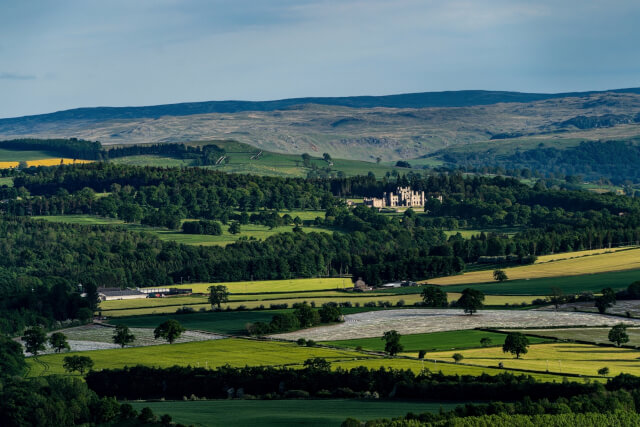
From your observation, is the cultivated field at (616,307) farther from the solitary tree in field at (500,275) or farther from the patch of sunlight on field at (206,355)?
the patch of sunlight on field at (206,355)

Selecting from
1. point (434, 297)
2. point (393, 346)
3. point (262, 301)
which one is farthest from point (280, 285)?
point (393, 346)

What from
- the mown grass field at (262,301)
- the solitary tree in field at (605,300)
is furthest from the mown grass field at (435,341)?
the mown grass field at (262,301)

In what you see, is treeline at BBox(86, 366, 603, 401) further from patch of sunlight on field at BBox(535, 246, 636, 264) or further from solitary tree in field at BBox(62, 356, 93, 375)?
patch of sunlight on field at BBox(535, 246, 636, 264)

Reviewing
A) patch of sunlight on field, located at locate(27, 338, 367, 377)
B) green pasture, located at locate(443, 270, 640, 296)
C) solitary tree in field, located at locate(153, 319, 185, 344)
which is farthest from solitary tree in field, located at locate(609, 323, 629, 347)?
solitary tree in field, located at locate(153, 319, 185, 344)

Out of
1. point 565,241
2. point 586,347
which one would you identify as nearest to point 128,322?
point 586,347

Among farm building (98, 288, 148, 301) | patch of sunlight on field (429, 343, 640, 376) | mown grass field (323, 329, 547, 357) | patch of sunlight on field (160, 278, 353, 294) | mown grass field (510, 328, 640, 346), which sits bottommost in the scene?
farm building (98, 288, 148, 301)
